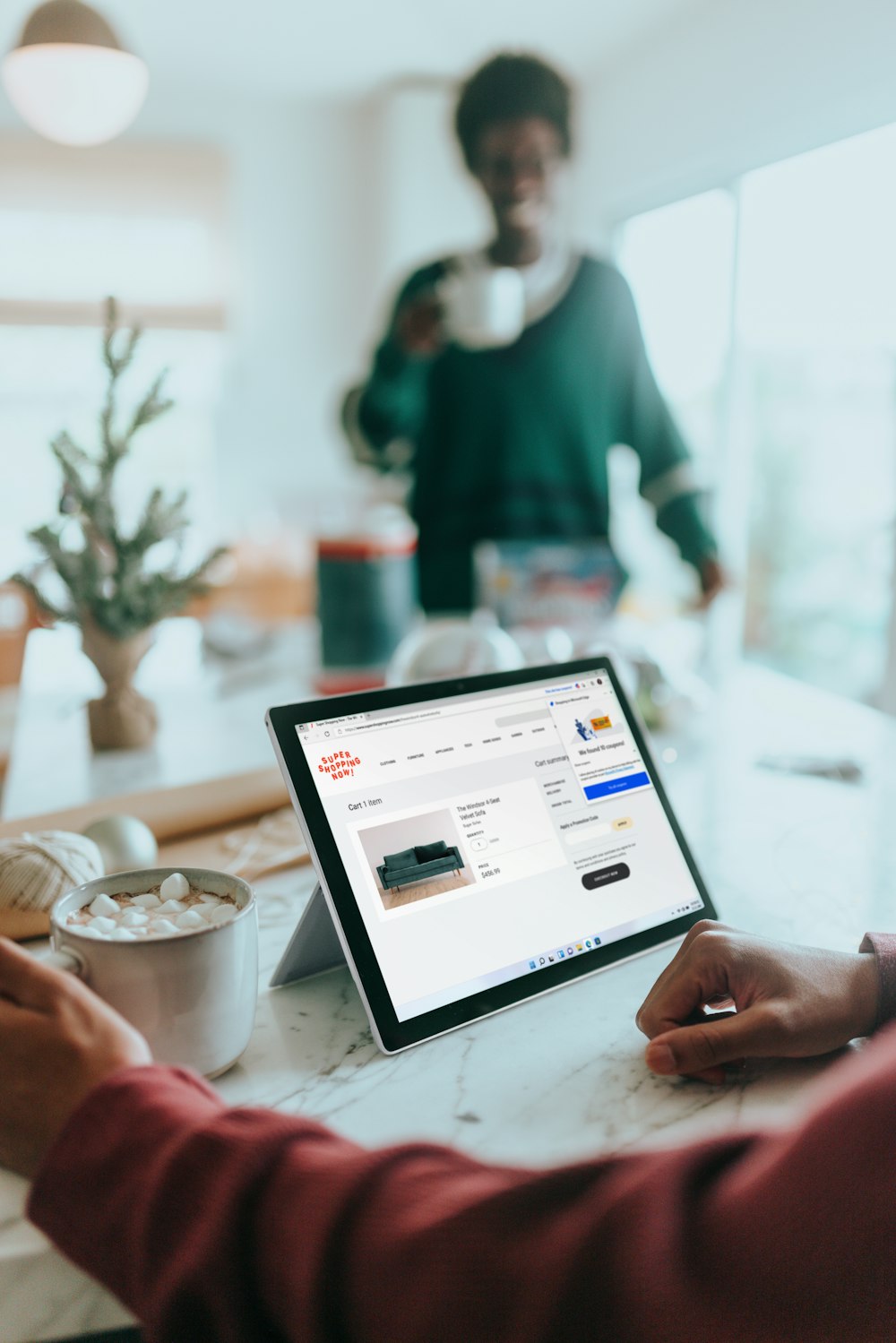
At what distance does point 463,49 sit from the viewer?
3.48 meters

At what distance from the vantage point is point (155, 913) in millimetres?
589

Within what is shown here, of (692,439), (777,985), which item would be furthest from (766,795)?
(692,439)

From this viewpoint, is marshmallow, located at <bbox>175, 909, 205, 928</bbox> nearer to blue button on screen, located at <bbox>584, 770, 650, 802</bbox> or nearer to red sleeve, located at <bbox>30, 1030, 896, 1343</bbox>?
red sleeve, located at <bbox>30, 1030, 896, 1343</bbox>

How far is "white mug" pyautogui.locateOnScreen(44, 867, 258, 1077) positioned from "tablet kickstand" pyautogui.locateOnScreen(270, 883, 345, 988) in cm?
7

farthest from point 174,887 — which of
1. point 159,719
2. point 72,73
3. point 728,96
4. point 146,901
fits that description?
point 728,96

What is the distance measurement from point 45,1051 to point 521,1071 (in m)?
0.27

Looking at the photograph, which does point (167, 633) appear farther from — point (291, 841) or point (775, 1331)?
point (775, 1331)

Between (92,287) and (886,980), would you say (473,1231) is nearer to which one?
(886,980)

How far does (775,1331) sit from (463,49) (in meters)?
3.97

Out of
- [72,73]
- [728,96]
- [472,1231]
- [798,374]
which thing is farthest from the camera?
[798,374]

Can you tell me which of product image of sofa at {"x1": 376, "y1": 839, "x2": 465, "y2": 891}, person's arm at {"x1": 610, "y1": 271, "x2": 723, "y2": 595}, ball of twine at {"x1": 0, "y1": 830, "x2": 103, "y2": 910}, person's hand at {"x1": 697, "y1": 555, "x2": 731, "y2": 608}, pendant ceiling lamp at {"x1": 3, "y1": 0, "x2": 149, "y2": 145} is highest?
pendant ceiling lamp at {"x1": 3, "y1": 0, "x2": 149, "y2": 145}

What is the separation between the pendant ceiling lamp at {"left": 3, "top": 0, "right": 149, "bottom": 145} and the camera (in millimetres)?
1229

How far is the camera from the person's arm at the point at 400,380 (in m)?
1.90

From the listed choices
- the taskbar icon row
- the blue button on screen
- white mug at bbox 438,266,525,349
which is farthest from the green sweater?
the taskbar icon row
